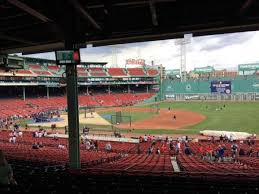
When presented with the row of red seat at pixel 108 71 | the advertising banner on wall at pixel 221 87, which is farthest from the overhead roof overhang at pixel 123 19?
the advertising banner on wall at pixel 221 87

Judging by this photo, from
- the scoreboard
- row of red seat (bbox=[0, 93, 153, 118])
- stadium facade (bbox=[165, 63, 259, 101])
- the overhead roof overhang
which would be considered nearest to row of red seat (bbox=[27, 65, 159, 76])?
row of red seat (bbox=[0, 93, 153, 118])

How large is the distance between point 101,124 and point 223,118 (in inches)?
784

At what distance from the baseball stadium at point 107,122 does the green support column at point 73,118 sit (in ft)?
0.11

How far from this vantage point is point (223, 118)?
49.0m

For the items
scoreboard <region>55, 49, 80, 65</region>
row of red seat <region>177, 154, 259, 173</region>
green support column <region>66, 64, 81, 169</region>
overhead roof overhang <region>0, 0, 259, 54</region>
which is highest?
overhead roof overhang <region>0, 0, 259, 54</region>

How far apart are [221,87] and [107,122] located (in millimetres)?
42059

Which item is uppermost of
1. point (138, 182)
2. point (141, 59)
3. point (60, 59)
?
point (141, 59)

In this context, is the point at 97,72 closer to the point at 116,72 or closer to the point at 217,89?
the point at 116,72

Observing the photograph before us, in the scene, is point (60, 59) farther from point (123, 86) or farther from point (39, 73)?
point (123, 86)

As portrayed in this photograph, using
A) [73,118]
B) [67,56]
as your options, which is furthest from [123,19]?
[73,118]

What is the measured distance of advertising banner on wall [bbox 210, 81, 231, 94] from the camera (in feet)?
260

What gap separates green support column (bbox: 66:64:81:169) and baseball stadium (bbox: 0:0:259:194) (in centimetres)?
3

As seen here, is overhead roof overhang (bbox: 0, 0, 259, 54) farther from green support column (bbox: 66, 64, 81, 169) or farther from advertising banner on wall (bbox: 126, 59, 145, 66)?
advertising banner on wall (bbox: 126, 59, 145, 66)

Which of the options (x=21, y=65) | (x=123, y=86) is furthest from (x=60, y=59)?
Answer: (x=123, y=86)
